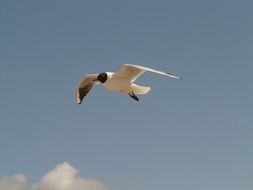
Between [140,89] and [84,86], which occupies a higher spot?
[84,86]

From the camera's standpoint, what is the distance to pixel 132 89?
14.3 m

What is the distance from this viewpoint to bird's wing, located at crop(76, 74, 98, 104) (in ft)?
53.3

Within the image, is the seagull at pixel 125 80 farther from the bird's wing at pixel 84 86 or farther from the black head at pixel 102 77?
the bird's wing at pixel 84 86

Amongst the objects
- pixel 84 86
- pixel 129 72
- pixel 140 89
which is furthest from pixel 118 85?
pixel 84 86

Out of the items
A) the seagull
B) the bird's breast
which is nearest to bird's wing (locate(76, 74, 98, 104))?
the seagull

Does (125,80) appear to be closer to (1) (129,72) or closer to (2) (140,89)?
(1) (129,72)

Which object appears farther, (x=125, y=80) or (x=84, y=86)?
(x=84, y=86)

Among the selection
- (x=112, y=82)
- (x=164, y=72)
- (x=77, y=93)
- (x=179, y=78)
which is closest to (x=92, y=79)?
(x=77, y=93)

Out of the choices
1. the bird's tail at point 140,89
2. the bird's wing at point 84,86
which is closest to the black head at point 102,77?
the bird's tail at point 140,89

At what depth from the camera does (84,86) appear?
16469mm

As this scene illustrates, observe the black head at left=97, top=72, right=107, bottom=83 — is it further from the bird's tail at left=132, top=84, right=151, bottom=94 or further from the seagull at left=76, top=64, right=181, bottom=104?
the bird's tail at left=132, top=84, right=151, bottom=94

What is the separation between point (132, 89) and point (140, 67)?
0.98m

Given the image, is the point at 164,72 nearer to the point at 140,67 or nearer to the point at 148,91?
the point at 140,67

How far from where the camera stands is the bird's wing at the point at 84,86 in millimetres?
16250
